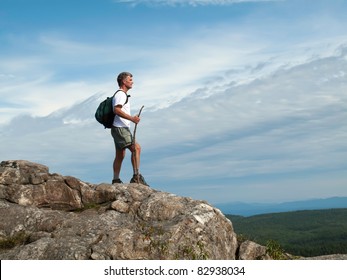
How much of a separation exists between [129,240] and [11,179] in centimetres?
661

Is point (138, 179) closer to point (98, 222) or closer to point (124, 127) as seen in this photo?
point (124, 127)

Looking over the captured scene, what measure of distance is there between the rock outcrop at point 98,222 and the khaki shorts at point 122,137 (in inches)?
74.3

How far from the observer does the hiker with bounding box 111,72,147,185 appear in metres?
17.8

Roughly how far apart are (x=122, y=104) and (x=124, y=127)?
116cm

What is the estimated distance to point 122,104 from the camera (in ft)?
58.5

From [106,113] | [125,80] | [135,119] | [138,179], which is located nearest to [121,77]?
[125,80]

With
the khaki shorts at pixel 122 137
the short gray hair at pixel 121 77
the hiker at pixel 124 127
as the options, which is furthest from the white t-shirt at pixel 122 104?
the short gray hair at pixel 121 77

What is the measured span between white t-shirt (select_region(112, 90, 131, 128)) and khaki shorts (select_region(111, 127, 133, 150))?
0.22 meters

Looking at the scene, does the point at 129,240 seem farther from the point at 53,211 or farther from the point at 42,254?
the point at 53,211

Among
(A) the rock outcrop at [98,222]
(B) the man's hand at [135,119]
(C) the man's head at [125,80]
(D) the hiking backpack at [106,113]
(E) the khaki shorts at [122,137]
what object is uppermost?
(C) the man's head at [125,80]

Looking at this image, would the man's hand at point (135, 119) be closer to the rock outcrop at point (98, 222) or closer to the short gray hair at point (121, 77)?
the short gray hair at point (121, 77)

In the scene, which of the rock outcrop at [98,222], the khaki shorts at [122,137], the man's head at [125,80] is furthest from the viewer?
the khaki shorts at [122,137]

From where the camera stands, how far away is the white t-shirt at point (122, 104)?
17.8m

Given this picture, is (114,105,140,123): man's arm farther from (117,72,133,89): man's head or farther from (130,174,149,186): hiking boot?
(130,174,149,186): hiking boot
